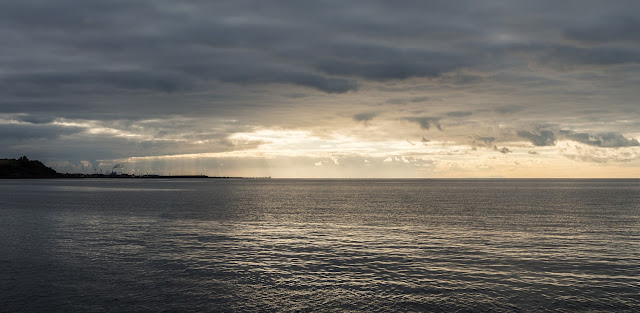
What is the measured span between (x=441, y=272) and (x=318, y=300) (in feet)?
43.5

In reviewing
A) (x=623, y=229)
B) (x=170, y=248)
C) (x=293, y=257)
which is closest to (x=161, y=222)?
(x=170, y=248)

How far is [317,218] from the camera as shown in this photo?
90.2 metres

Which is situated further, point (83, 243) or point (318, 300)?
point (83, 243)

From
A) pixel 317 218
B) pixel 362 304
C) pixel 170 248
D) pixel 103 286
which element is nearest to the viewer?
pixel 362 304

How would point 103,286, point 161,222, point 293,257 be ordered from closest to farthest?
point 103,286
point 293,257
point 161,222

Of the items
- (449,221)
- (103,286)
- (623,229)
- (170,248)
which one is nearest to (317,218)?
(449,221)

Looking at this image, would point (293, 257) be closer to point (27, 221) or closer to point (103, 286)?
point (103, 286)

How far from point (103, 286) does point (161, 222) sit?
153 feet

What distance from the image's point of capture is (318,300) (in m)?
32.6

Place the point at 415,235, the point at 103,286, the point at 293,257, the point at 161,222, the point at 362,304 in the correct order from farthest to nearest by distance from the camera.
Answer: the point at 161,222 < the point at 415,235 < the point at 293,257 < the point at 103,286 < the point at 362,304

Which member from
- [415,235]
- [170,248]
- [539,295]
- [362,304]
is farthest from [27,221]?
[539,295]

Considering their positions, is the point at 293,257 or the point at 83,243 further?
the point at 83,243

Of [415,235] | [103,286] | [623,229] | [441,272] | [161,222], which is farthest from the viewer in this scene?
[161,222]

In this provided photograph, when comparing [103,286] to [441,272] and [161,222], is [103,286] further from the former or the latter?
[161,222]
